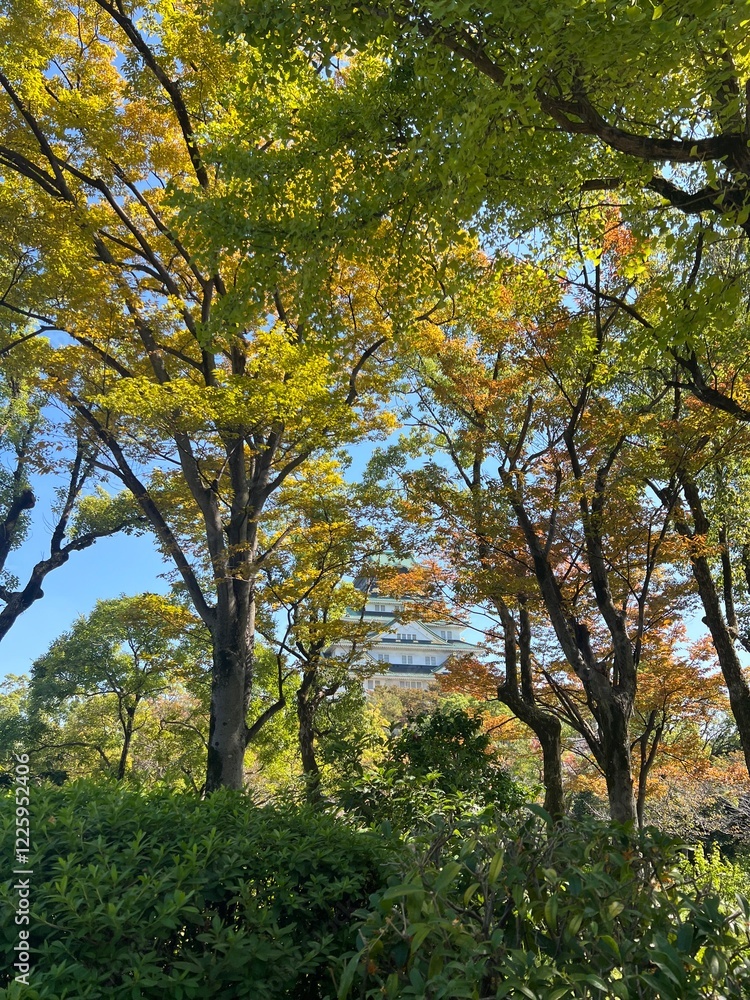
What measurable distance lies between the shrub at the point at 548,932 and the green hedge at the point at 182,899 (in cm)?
34

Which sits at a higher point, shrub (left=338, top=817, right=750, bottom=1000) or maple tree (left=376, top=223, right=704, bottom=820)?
maple tree (left=376, top=223, right=704, bottom=820)

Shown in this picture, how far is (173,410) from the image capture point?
6512 mm

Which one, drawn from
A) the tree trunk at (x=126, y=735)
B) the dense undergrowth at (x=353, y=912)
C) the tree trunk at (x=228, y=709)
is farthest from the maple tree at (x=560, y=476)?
the tree trunk at (x=126, y=735)

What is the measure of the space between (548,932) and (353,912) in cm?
57

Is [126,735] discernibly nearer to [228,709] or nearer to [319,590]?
[319,590]

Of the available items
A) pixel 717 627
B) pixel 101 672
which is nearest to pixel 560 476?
pixel 717 627

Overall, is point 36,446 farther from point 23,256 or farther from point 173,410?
point 173,410

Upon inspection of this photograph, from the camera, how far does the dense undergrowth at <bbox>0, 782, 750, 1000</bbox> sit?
1522mm

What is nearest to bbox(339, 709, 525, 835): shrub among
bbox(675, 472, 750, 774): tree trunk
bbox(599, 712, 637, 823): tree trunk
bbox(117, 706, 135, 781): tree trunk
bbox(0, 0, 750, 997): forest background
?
bbox(0, 0, 750, 997): forest background

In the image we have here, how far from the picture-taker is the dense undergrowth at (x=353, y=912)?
59.9 inches

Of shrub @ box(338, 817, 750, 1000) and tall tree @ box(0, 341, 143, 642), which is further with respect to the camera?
tall tree @ box(0, 341, 143, 642)

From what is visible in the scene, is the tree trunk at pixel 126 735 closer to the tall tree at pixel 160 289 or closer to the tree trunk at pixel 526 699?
the tall tree at pixel 160 289

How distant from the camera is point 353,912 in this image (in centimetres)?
185

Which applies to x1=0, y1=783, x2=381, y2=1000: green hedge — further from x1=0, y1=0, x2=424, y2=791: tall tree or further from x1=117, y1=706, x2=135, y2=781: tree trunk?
x1=117, y1=706, x2=135, y2=781: tree trunk
